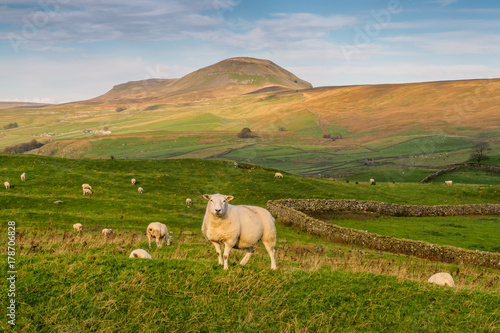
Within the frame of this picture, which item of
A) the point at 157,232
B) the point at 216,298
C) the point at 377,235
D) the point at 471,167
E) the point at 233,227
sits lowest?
the point at 471,167

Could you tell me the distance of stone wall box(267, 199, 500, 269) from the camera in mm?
28828

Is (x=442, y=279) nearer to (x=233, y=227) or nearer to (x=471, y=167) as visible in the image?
(x=233, y=227)

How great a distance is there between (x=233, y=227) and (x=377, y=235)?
22.8m

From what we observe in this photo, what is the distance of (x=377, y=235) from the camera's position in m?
33.4

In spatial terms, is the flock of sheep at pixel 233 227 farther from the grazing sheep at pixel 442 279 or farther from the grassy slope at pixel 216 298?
the grazing sheep at pixel 442 279

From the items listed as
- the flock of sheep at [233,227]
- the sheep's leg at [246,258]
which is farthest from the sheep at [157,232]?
the sheep's leg at [246,258]

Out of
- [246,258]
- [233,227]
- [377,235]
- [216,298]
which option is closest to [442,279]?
[246,258]

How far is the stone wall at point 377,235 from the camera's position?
2883cm

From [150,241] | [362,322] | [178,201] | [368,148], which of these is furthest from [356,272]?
[368,148]

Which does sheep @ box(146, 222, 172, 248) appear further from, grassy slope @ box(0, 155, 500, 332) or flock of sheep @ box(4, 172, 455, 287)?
flock of sheep @ box(4, 172, 455, 287)

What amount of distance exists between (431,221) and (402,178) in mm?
33865

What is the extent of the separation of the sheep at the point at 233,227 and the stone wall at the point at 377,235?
20035 mm

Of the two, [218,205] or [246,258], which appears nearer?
[218,205]

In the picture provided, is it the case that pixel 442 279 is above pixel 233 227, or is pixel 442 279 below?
below
